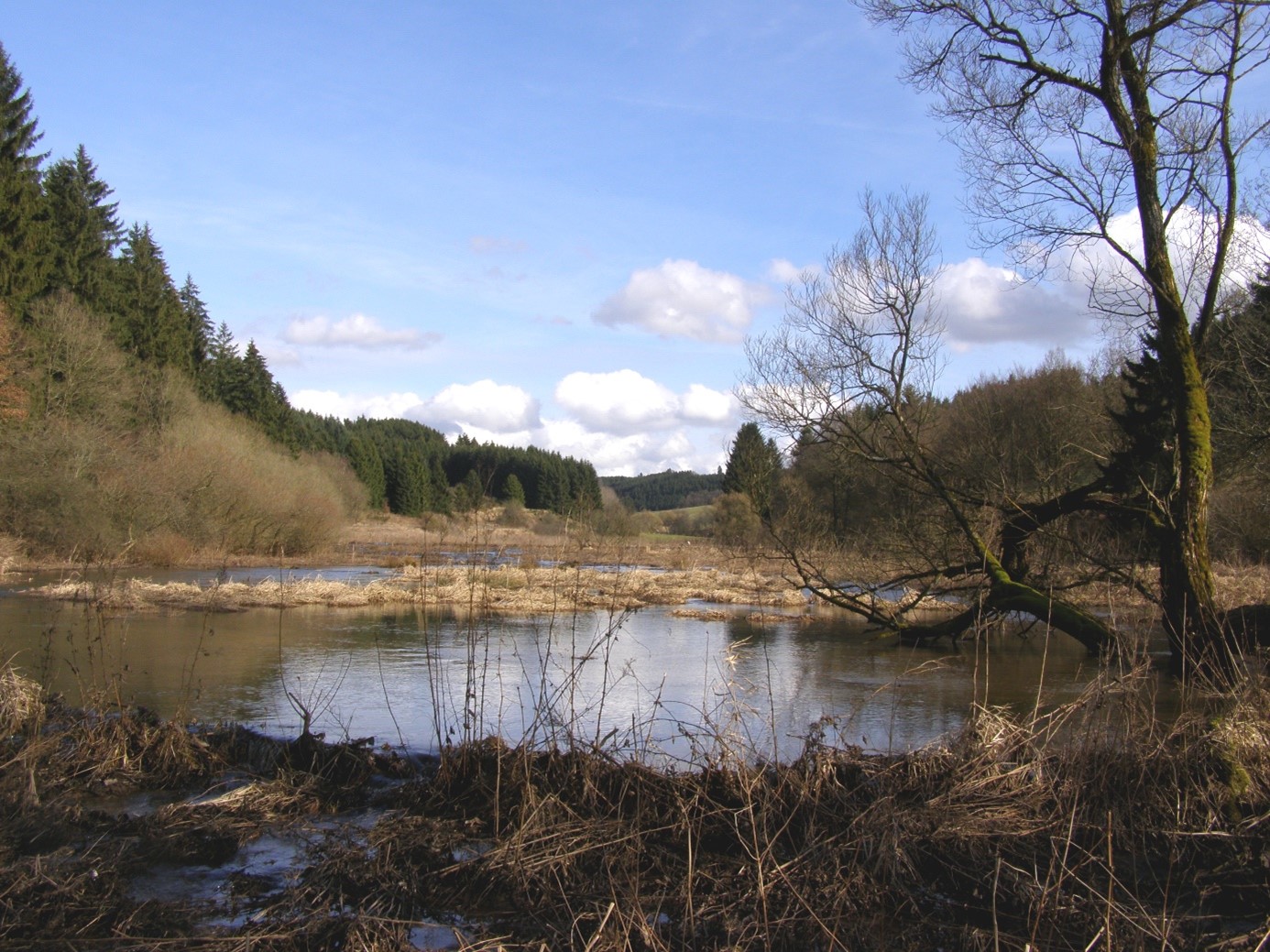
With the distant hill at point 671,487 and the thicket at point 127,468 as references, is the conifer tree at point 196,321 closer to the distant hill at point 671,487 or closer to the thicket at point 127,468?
the thicket at point 127,468

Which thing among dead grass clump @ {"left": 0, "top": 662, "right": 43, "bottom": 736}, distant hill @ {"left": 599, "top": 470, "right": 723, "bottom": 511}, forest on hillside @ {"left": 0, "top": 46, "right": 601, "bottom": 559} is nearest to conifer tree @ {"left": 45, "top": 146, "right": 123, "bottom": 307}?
forest on hillside @ {"left": 0, "top": 46, "right": 601, "bottom": 559}

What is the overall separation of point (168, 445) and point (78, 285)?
29.7ft

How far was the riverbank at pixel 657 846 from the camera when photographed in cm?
400

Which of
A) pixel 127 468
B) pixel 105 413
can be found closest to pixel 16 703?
pixel 127 468

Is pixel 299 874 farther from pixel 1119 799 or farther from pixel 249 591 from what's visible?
pixel 249 591

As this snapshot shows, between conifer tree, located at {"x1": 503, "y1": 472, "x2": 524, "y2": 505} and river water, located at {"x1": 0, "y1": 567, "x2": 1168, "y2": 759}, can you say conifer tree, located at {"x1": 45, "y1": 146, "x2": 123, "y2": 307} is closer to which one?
river water, located at {"x1": 0, "y1": 567, "x2": 1168, "y2": 759}

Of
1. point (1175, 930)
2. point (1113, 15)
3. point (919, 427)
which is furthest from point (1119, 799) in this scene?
point (919, 427)

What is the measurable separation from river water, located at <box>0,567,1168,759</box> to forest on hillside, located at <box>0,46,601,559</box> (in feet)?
17.3

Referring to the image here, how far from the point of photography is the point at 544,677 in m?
6.13

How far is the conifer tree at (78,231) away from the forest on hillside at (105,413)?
0.08 metres

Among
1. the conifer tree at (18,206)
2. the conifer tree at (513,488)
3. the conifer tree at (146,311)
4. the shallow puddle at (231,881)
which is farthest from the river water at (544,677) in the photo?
the conifer tree at (146,311)

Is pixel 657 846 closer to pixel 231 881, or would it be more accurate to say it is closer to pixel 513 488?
pixel 231 881

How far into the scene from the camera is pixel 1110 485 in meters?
12.8

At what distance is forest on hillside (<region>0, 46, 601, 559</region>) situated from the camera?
29250 mm
